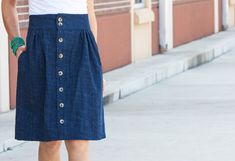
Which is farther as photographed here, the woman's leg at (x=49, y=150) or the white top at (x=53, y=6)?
the woman's leg at (x=49, y=150)

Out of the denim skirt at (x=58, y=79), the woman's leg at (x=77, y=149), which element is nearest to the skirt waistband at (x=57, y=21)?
the denim skirt at (x=58, y=79)

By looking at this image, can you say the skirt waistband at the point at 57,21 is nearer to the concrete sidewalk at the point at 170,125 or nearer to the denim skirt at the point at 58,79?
the denim skirt at the point at 58,79

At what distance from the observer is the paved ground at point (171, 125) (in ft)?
24.9

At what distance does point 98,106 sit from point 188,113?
5425 millimetres

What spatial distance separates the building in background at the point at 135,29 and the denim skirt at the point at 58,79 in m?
4.83

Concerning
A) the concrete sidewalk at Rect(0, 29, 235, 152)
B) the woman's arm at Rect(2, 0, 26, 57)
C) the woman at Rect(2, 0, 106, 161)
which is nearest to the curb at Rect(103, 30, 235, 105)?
the concrete sidewalk at Rect(0, 29, 235, 152)

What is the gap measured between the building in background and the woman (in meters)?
4.82

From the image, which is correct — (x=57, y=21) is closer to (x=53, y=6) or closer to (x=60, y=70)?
(x=53, y=6)

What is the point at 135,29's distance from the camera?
1477 cm

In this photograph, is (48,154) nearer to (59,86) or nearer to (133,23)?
(59,86)

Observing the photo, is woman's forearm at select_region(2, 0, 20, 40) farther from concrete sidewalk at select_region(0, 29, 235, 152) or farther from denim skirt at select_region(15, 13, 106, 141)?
concrete sidewalk at select_region(0, 29, 235, 152)

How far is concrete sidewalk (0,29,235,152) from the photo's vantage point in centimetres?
883

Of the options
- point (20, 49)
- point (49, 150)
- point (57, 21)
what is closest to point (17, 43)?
point (20, 49)

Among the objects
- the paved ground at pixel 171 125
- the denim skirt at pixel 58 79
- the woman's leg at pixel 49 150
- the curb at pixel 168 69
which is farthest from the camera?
the curb at pixel 168 69
